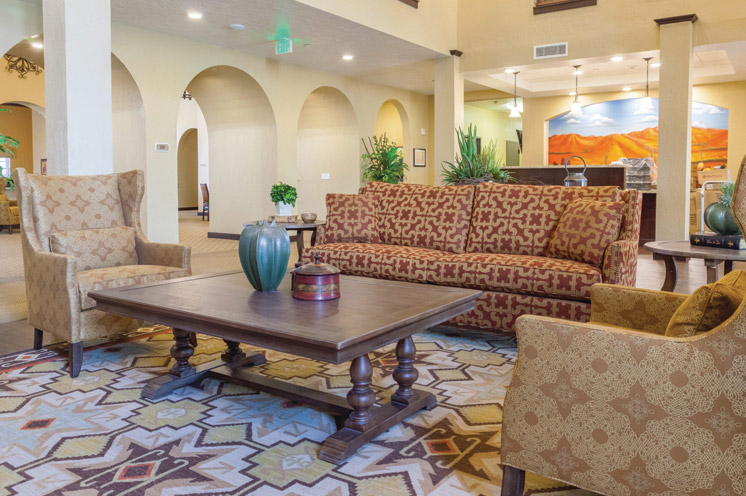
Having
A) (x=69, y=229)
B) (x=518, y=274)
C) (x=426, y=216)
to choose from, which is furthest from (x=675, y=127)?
(x=69, y=229)

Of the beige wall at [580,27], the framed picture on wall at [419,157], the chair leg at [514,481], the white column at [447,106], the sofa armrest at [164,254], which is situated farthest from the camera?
the framed picture on wall at [419,157]

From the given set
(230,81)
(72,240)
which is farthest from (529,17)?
(72,240)

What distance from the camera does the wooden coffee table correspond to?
6.42 ft

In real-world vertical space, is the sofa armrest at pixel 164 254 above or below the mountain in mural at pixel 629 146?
below

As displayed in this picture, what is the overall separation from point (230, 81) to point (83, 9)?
4663mm

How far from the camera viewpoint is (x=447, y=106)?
8.84 metres

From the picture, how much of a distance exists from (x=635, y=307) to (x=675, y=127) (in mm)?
5823

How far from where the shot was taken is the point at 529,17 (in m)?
8.15

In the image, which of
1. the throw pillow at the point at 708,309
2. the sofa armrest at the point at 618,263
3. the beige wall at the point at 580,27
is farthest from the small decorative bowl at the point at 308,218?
the throw pillow at the point at 708,309

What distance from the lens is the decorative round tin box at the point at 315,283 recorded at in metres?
2.45

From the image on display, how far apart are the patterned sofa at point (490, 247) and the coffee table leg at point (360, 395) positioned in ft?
4.90

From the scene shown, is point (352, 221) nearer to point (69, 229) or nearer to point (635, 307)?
point (69, 229)

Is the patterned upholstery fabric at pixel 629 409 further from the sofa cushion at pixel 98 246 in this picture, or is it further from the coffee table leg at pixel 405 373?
the sofa cushion at pixel 98 246

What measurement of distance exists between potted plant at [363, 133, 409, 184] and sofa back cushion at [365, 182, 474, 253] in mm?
6203
